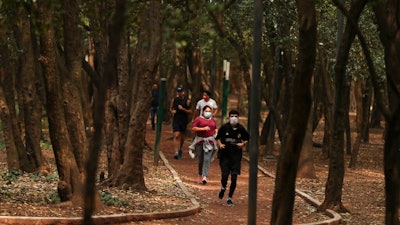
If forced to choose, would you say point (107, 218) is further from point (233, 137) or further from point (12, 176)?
point (12, 176)

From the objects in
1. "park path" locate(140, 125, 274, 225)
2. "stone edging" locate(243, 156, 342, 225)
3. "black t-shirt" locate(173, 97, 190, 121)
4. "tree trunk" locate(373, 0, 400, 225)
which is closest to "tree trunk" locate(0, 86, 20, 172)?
"park path" locate(140, 125, 274, 225)

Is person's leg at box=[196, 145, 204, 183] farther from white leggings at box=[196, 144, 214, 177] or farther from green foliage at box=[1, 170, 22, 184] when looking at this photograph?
green foliage at box=[1, 170, 22, 184]

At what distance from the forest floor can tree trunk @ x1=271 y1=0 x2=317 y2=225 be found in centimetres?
300

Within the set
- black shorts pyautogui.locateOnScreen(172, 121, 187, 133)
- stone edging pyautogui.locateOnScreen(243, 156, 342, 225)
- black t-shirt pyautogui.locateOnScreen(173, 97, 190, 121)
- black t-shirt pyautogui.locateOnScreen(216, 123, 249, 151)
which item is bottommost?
stone edging pyautogui.locateOnScreen(243, 156, 342, 225)

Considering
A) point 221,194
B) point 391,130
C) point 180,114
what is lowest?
point 221,194

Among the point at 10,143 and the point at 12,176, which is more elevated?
the point at 10,143

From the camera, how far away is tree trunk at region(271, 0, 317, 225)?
916cm

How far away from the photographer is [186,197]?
15.6m

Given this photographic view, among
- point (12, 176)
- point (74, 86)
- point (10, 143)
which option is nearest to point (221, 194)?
point (12, 176)

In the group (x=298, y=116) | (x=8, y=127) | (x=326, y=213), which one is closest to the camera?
(x=298, y=116)

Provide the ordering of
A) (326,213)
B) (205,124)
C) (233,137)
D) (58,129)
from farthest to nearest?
(205,124), (233,137), (326,213), (58,129)

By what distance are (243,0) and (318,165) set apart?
5.77 meters

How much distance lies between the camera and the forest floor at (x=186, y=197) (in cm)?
1250

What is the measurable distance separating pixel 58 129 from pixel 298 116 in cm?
407
